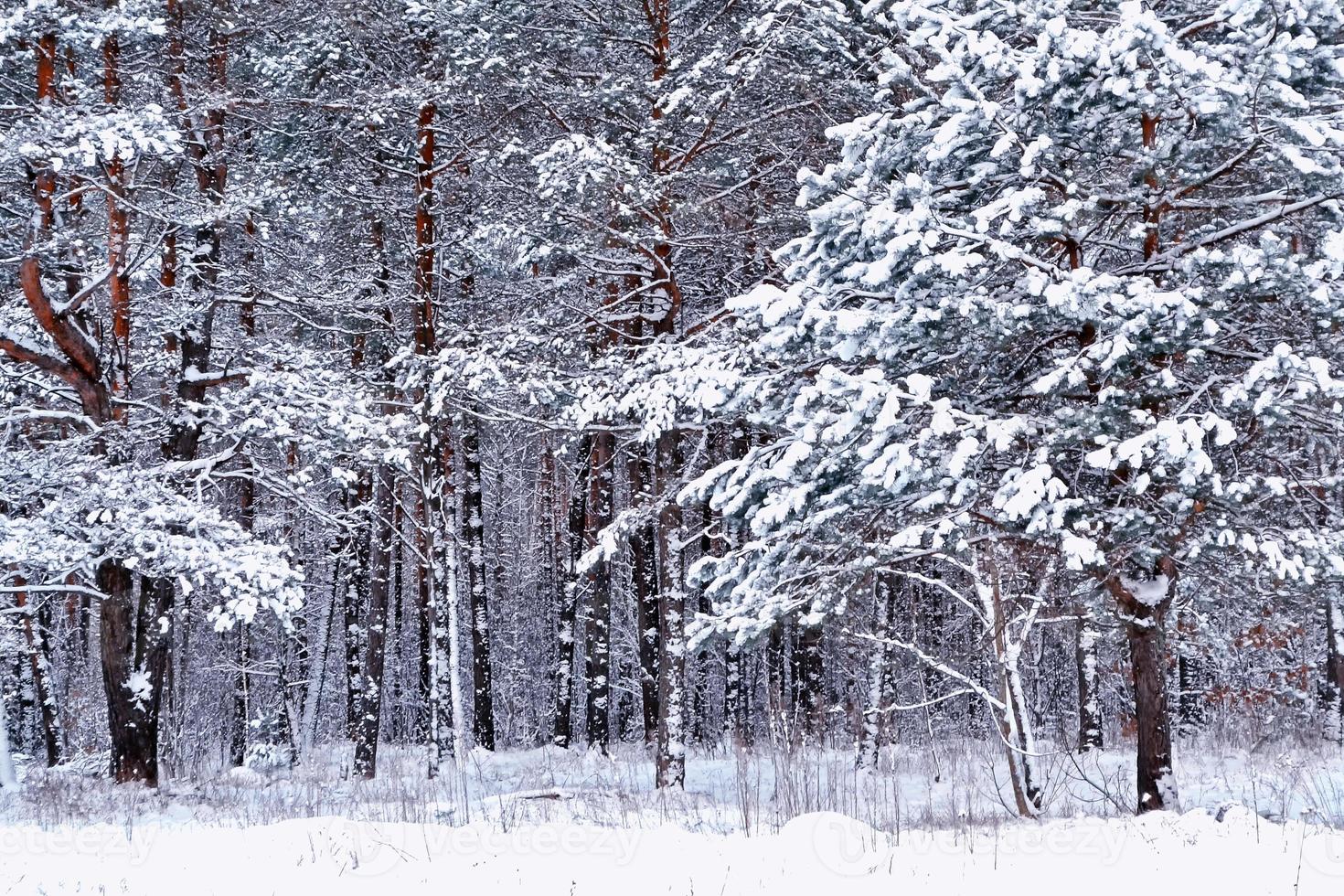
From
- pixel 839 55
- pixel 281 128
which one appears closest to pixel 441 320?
pixel 281 128

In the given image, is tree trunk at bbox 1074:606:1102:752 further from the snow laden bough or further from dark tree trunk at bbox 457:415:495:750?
the snow laden bough

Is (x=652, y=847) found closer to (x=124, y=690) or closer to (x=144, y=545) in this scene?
(x=144, y=545)

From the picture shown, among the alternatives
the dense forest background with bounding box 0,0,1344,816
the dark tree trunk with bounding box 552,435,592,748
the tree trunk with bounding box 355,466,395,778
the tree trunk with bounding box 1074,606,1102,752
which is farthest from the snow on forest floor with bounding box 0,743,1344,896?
the dark tree trunk with bounding box 552,435,592,748

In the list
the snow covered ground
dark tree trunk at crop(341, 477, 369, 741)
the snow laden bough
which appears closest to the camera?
the snow covered ground

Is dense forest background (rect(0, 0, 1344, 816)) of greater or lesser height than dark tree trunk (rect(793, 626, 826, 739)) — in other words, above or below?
above

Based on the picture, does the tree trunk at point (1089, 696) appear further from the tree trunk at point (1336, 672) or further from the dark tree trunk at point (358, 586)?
the dark tree trunk at point (358, 586)

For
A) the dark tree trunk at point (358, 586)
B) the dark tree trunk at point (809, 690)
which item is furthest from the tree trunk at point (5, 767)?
the dark tree trunk at point (809, 690)

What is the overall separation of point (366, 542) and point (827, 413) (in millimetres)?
12007

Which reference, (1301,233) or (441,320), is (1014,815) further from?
(441,320)

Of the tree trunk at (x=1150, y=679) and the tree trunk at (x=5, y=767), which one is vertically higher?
the tree trunk at (x=1150, y=679)

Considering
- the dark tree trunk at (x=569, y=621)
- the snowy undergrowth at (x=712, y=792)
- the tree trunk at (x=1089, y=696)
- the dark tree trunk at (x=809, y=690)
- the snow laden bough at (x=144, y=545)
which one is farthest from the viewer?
the dark tree trunk at (x=569, y=621)

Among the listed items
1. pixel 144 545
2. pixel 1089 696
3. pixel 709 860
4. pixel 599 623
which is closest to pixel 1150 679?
pixel 709 860

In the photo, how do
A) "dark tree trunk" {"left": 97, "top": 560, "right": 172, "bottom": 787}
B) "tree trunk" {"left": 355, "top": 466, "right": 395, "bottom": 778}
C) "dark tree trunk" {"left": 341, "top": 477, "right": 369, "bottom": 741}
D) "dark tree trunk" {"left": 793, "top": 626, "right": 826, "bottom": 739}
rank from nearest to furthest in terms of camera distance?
"dark tree trunk" {"left": 97, "top": 560, "right": 172, "bottom": 787}
"tree trunk" {"left": 355, "top": 466, "right": 395, "bottom": 778}
"dark tree trunk" {"left": 793, "top": 626, "right": 826, "bottom": 739}
"dark tree trunk" {"left": 341, "top": 477, "right": 369, "bottom": 741}

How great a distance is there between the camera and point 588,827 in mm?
7871
